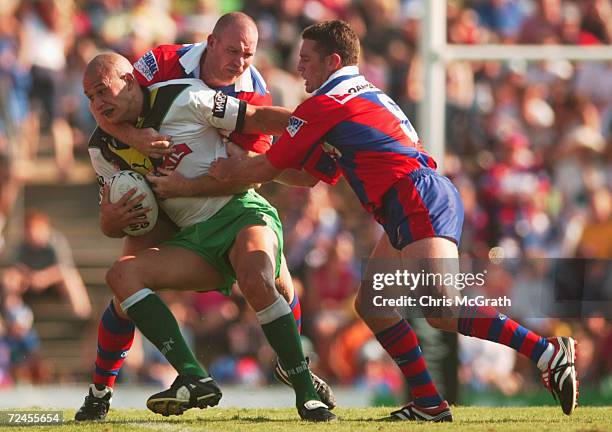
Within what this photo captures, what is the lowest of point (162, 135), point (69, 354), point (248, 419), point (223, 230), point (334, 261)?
point (69, 354)

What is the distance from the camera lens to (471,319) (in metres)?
6.89

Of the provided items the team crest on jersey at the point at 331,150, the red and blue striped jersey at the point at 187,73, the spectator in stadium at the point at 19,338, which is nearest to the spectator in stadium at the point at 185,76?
the red and blue striped jersey at the point at 187,73

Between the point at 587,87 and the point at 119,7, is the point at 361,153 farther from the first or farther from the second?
the point at 119,7

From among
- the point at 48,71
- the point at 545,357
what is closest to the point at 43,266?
the point at 48,71

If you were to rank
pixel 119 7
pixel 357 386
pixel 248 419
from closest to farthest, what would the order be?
1. pixel 248 419
2. pixel 357 386
3. pixel 119 7

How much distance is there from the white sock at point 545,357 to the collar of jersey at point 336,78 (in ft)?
5.77

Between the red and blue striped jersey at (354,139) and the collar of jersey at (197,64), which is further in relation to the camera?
the collar of jersey at (197,64)

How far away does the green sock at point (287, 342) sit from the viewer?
691 cm

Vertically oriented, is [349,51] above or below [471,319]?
above

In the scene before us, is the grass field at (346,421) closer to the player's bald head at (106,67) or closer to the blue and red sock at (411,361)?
the blue and red sock at (411,361)

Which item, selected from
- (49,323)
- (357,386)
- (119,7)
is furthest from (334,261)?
(119,7)

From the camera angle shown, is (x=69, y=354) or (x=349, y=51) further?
(x=69, y=354)

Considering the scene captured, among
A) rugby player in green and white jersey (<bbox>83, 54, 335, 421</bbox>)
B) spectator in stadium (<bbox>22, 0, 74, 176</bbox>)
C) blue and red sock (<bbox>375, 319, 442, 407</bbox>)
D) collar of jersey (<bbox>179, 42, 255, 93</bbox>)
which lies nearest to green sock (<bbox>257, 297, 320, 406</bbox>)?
rugby player in green and white jersey (<bbox>83, 54, 335, 421</bbox>)

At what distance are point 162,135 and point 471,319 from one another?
6.24 feet
